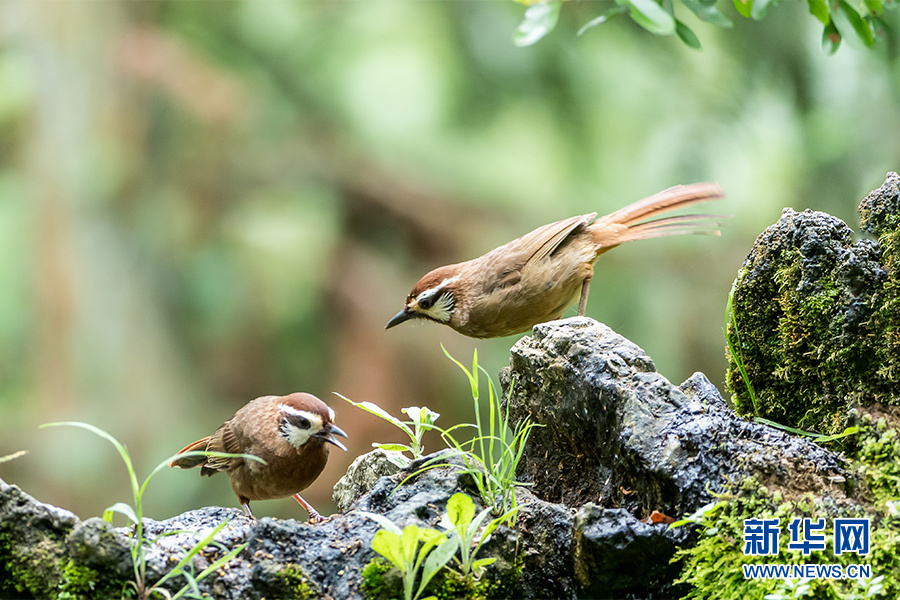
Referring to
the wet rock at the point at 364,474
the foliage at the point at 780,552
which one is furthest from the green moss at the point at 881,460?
the wet rock at the point at 364,474

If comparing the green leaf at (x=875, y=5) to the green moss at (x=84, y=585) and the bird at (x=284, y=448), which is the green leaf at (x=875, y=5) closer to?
the bird at (x=284, y=448)

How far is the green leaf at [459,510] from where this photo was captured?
1.92m

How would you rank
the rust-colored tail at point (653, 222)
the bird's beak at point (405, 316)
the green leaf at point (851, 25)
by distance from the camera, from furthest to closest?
the bird's beak at point (405, 316) < the rust-colored tail at point (653, 222) < the green leaf at point (851, 25)

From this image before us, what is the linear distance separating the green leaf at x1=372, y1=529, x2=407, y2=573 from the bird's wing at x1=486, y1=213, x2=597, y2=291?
258 cm

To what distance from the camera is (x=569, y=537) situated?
2.16 m

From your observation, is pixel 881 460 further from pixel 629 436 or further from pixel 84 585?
pixel 84 585

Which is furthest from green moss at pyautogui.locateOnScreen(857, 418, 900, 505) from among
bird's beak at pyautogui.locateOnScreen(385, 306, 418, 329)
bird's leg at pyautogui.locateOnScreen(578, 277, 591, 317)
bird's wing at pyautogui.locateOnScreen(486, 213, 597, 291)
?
bird's beak at pyautogui.locateOnScreen(385, 306, 418, 329)

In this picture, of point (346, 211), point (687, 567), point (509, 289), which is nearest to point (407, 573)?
point (687, 567)

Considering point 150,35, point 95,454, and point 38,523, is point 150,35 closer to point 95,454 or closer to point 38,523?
point 95,454

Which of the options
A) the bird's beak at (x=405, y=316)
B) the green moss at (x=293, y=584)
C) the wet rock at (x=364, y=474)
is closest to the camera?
the green moss at (x=293, y=584)

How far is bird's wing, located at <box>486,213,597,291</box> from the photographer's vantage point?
4309 mm

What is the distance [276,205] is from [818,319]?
5.48m

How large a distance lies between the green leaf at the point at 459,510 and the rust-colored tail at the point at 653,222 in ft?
8.61

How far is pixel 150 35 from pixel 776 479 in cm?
668
